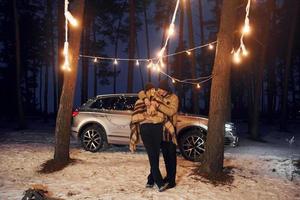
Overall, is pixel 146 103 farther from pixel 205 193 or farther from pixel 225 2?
pixel 225 2

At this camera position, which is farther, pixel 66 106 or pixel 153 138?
pixel 66 106

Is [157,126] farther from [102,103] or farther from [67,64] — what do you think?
[102,103]

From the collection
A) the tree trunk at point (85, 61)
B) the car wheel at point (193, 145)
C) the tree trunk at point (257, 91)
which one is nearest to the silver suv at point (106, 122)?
the car wheel at point (193, 145)

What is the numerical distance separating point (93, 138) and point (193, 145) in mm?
3501

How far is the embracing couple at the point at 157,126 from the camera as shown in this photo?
7262 mm

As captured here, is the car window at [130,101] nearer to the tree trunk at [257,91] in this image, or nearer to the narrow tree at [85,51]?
the tree trunk at [257,91]

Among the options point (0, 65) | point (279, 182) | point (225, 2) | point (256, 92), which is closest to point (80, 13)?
point (225, 2)

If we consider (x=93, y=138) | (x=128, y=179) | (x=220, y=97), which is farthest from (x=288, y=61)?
(x=128, y=179)

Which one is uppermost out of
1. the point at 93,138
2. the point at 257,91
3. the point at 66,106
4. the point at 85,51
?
the point at 85,51

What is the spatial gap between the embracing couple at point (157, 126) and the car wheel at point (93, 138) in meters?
4.74

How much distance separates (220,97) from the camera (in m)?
8.67

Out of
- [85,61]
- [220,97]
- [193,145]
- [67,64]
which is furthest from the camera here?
[85,61]

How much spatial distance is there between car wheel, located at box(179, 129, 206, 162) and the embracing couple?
3.34 meters

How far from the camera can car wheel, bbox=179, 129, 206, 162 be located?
10984 mm
